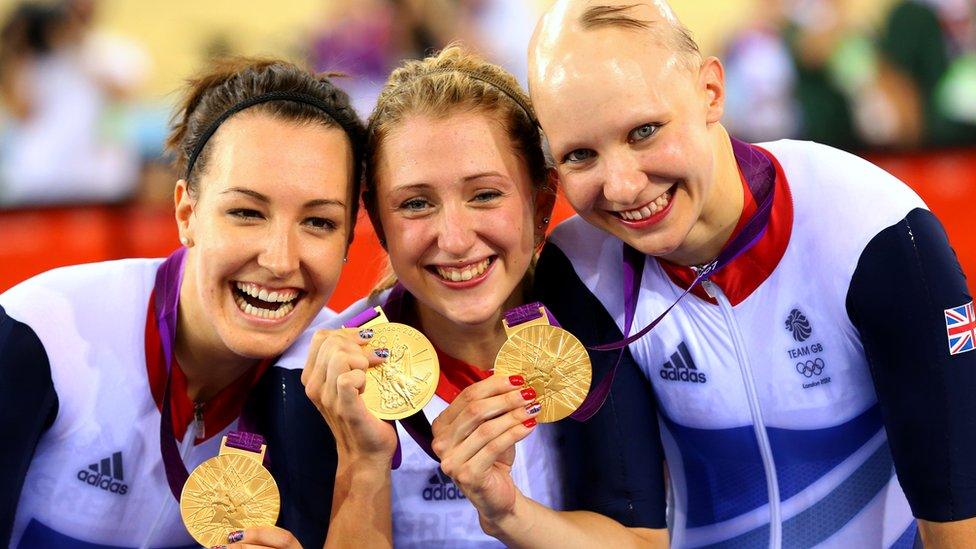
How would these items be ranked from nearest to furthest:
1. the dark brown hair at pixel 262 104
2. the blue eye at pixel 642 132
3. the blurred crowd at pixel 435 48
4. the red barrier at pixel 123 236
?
the blue eye at pixel 642 132 → the dark brown hair at pixel 262 104 → the red barrier at pixel 123 236 → the blurred crowd at pixel 435 48

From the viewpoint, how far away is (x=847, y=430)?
2.29 meters

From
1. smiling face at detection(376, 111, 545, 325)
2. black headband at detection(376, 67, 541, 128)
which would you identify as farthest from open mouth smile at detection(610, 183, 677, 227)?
black headband at detection(376, 67, 541, 128)

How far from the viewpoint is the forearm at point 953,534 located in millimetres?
2053

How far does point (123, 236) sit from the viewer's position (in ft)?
17.3

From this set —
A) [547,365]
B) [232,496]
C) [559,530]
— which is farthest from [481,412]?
[232,496]

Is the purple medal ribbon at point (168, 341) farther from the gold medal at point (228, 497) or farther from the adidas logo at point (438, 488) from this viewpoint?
the adidas logo at point (438, 488)

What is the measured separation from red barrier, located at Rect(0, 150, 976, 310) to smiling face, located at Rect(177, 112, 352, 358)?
237cm

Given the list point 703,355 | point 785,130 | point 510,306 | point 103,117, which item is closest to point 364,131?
point 510,306

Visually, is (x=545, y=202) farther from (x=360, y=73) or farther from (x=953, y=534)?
(x=360, y=73)

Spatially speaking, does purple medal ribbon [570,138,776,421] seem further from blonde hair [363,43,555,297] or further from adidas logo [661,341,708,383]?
blonde hair [363,43,555,297]

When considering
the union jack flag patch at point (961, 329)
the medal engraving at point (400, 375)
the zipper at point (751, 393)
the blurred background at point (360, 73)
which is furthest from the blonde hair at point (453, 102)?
the blurred background at point (360, 73)

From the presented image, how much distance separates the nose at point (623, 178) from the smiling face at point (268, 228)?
53 centimetres

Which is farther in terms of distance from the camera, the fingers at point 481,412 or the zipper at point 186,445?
the zipper at point 186,445

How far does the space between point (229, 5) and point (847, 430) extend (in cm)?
544
